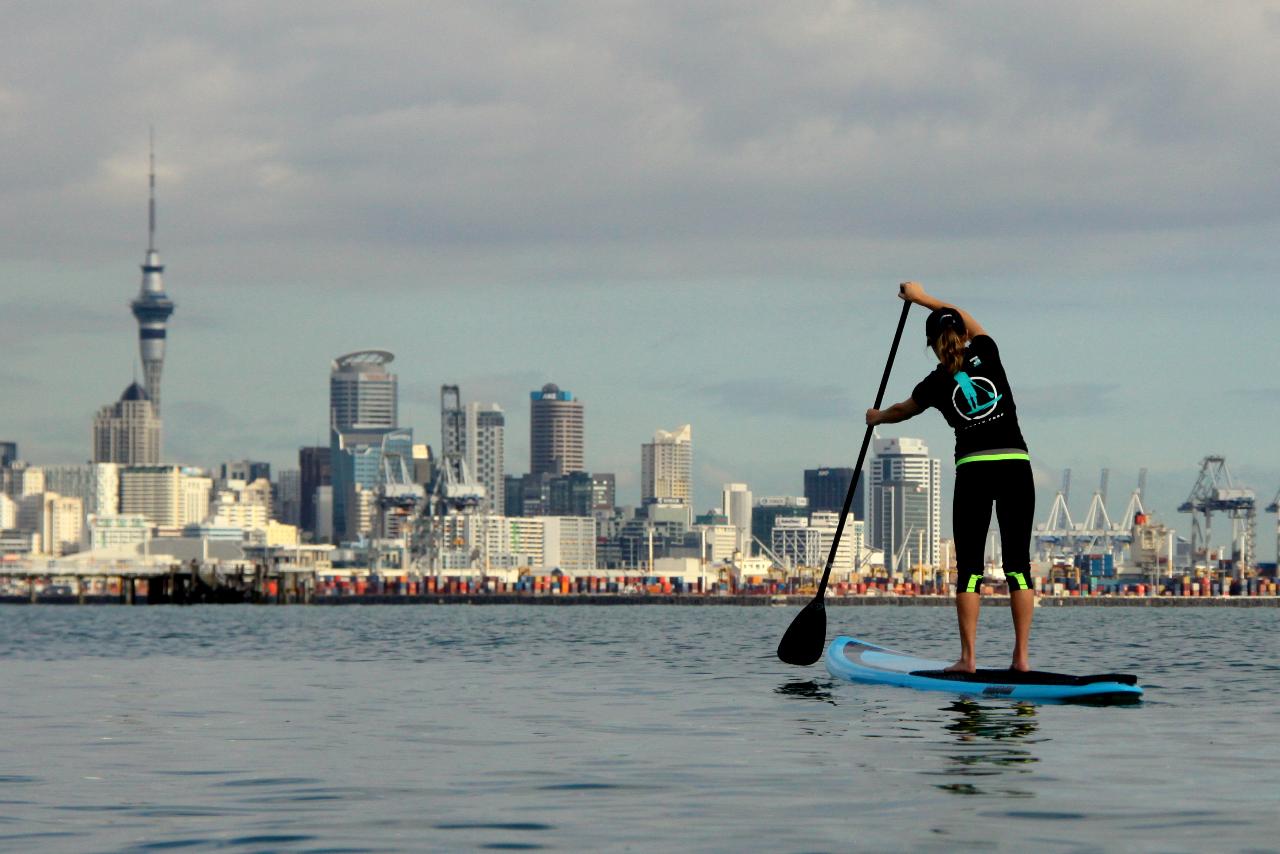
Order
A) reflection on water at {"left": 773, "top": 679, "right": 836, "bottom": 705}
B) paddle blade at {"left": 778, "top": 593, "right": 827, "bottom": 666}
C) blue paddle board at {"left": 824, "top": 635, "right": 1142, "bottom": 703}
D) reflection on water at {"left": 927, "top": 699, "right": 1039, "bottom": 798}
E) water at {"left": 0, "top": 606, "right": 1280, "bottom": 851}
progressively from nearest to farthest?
water at {"left": 0, "top": 606, "right": 1280, "bottom": 851}
reflection on water at {"left": 927, "top": 699, "right": 1039, "bottom": 798}
blue paddle board at {"left": 824, "top": 635, "right": 1142, "bottom": 703}
reflection on water at {"left": 773, "top": 679, "right": 836, "bottom": 705}
paddle blade at {"left": 778, "top": 593, "right": 827, "bottom": 666}

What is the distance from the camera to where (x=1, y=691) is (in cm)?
2314

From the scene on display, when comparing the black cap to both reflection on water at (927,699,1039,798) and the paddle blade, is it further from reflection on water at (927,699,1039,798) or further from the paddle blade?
the paddle blade

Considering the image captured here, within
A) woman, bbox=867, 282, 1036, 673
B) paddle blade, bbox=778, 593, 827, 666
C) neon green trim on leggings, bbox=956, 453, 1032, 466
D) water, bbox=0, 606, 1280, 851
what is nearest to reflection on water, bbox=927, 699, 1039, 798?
water, bbox=0, 606, 1280, 851

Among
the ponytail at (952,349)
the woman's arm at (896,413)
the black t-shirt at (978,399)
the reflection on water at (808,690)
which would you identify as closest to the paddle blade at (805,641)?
the reflection on water at (808,690)

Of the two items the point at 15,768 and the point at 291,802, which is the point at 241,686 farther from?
the point at 291,802

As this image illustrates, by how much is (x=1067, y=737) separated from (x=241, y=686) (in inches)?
475

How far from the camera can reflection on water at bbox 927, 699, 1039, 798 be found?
11828 mm

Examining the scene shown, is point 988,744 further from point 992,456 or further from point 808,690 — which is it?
point 808,690

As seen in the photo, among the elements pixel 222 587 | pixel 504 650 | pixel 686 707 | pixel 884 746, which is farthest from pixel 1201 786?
pixel 222 587

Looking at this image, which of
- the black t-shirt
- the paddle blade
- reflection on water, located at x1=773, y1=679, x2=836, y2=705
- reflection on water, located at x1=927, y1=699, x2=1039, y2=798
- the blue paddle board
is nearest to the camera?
reflection on water, located at x1=927, y1=699, x2=1039, y2=798

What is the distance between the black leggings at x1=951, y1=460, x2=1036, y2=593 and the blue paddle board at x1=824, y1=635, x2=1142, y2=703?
83 cm

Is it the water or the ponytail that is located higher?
the ponytail

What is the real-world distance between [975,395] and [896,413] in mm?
882

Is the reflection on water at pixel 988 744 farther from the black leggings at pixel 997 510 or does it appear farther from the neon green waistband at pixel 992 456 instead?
the neon green waistband at pixel 992 456
